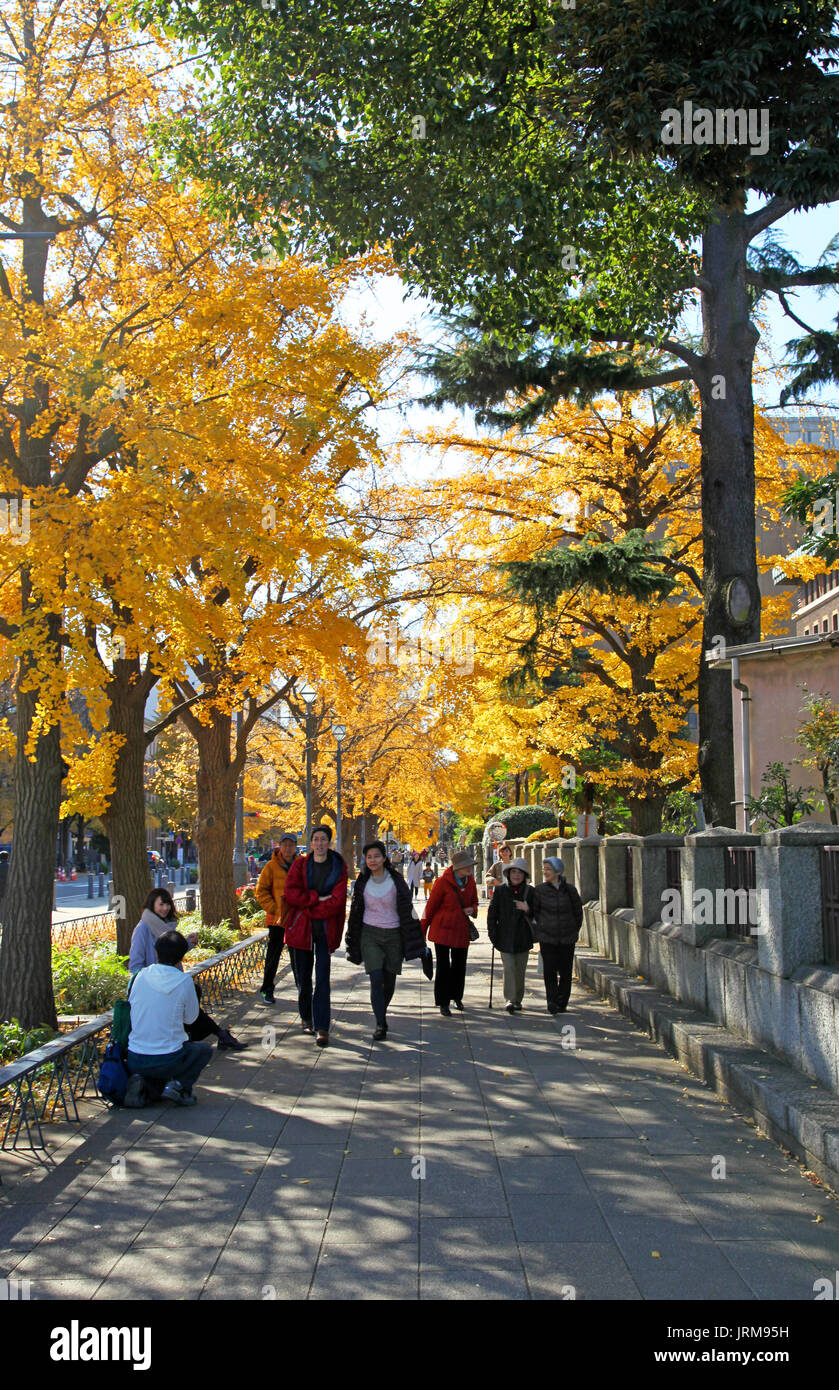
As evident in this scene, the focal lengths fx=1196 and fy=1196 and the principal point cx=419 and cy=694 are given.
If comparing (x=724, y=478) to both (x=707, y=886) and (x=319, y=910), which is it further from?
Answer: (x=319, y=910)

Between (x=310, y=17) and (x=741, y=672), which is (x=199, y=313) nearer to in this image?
(x=310, y=17)

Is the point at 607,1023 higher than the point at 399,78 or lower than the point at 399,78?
lower

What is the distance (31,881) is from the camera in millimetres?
10273

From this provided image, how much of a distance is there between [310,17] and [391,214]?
1659 millimetres

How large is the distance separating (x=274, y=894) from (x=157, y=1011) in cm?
529

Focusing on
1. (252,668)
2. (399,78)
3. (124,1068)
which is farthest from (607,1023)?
(399,78)

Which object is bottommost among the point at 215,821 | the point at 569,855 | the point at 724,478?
the point at 569,855

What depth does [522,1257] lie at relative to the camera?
194 inches

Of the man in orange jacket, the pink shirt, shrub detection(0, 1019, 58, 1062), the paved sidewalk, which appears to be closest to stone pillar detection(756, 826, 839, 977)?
the paved sidewalk

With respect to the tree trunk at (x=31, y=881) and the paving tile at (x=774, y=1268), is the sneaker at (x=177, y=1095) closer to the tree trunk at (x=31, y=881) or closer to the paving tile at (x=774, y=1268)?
the tree trunk at (x=31, y=881)

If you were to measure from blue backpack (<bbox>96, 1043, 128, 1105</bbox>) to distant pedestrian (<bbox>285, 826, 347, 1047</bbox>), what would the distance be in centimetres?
241

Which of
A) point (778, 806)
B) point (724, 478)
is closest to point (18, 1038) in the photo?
point (778, 806)

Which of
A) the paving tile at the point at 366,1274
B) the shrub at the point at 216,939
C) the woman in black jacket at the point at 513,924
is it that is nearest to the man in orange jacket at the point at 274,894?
the woman in black jacket at the point at 513,924

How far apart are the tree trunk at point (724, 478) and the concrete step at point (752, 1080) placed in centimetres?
368
